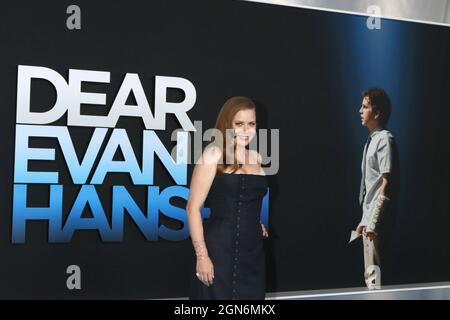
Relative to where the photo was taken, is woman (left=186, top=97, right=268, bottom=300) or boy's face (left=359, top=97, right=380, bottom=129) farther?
boy's face (left=359, top=97, right=380, bottom=129)

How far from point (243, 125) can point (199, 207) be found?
546mm

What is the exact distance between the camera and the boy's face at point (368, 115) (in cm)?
570

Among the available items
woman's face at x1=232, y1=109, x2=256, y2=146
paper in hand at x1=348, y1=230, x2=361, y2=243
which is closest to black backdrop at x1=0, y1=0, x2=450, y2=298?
paper in hand at x1=348, y1=230, x2=361, y2=243

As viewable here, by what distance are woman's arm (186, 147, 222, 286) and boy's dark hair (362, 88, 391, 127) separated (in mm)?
2482

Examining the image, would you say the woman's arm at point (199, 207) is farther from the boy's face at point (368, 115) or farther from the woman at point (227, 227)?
the boy's face at point (368, 115)

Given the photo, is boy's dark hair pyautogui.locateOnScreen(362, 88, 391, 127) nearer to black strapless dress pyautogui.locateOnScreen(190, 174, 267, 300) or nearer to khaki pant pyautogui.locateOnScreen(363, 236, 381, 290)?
khaki pant pyautogui.locateOnScreen(363, 236, 381, 290)

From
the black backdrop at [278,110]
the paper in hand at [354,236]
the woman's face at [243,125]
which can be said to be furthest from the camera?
the paper in hand at [354,236]

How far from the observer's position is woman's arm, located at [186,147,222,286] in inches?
139

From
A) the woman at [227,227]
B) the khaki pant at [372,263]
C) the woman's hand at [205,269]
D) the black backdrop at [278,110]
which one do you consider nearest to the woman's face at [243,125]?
the woman at [227,227]

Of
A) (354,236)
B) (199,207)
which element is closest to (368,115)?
(354,236)

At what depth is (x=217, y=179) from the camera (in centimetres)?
362

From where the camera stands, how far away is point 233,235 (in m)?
3.63

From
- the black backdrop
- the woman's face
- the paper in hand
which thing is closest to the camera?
the woman's face

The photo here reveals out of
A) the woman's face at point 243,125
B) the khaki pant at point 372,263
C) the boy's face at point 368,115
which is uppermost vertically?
the boy's face at point 368,115
